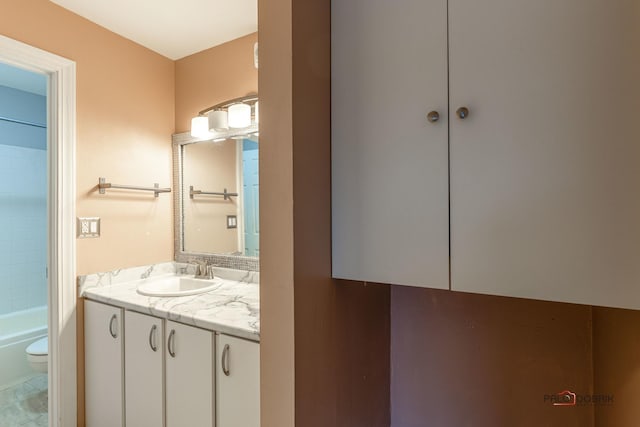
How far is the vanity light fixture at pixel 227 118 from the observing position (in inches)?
74.6

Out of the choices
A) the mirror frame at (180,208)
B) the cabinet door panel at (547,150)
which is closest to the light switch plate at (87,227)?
the mirror frame at (180,208)

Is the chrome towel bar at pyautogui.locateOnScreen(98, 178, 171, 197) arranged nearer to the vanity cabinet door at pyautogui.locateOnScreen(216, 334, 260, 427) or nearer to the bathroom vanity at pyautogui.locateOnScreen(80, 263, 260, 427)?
the bathroom vanity at pyautogui.locateOnScreen(80, 263, 260, 427)

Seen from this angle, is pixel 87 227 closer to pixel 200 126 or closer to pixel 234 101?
pixel 200 126

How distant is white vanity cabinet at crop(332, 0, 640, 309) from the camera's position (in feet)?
2.09

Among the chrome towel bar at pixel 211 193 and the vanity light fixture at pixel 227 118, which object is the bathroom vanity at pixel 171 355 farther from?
the vanity light fixture at pixel 227 118

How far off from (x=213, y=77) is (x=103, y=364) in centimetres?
180

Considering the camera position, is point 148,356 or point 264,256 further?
point 148,356

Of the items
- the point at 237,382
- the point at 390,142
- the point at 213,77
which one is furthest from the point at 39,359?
A: the point at 390,142

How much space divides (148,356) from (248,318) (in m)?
0.57

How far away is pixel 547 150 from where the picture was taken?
2.28 feet

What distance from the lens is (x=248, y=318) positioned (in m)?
1.33

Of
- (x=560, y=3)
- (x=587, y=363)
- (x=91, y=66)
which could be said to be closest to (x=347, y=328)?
(x=587, y=363)

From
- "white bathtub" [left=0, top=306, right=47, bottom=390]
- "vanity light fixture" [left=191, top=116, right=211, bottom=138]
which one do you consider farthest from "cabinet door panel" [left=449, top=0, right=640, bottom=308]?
"white bathtub" [left=0, top=306, right=47, bottom=390]

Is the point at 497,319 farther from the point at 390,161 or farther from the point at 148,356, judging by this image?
the point at 148,356
